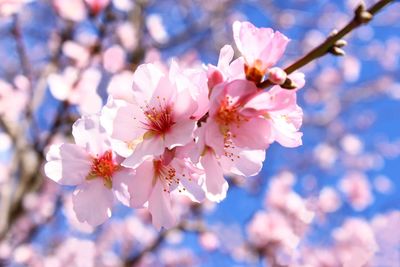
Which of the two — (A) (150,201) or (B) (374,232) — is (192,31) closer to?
(B) (374,232)

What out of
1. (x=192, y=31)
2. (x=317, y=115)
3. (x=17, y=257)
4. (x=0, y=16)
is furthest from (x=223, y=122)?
(x=317, y=115)

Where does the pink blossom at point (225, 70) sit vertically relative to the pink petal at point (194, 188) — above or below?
above

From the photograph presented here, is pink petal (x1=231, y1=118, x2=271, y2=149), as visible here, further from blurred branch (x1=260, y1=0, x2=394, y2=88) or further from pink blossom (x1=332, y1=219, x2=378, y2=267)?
pink blossom (x1=332, y1=219, x2=378, y2=267)

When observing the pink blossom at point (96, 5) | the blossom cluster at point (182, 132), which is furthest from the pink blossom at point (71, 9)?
the blossom cluster at point (182, 132)

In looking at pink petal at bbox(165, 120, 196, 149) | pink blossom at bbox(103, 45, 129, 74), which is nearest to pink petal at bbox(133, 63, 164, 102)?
pink petal at bbox(165, 120, 196, 149)

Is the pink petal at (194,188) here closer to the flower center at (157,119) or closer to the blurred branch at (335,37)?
the flower center at (157,119)

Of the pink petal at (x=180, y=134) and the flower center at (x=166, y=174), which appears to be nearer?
the pink petal at (x=180, y=134)
